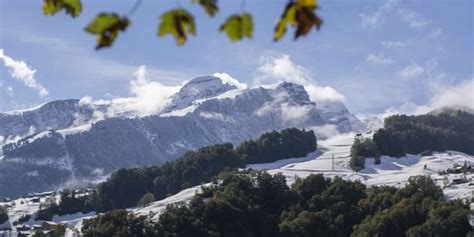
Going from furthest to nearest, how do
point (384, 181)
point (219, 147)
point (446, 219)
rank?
point (219, 147) → point (384, 181) → point (446, 219)

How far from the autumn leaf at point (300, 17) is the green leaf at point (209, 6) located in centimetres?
38

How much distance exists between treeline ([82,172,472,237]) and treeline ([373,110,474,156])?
213ft

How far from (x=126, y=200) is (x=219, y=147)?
19.9 meters

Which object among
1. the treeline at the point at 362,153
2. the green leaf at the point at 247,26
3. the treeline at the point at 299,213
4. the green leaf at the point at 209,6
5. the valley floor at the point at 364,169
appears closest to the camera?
the green leaf at the point at 247,26

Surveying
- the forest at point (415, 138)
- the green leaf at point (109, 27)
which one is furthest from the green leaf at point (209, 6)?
the forest at point (415, 138)

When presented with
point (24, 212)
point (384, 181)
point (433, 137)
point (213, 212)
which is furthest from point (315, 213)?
point (433, 137)

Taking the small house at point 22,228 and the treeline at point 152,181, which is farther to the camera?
the treeline at point 152,181

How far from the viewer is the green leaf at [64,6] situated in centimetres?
451

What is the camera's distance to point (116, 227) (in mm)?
77625

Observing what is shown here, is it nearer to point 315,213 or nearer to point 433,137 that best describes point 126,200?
point 315,213

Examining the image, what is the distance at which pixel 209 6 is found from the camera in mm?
4043

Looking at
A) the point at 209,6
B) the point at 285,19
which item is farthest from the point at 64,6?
the point at 285,19

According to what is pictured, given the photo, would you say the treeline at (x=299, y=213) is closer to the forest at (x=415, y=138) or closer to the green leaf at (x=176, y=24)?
the forest at (x=415, y=138)

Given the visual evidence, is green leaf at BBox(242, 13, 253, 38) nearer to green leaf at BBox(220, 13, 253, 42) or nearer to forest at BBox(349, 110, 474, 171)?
green leaf at BBox(220, 13, 253, 42)
